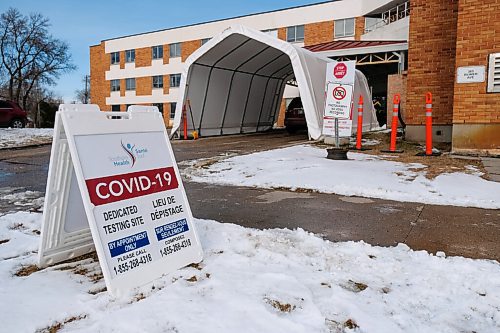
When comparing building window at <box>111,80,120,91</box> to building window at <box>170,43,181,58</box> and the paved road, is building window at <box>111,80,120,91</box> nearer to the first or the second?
building window at <box>170,43,181,58</box>

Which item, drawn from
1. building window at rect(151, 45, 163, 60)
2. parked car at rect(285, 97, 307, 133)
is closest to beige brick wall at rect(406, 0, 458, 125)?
parked car at rect(285, 97, 307, 133)

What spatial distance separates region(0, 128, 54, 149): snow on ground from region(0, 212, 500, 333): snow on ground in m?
14.2

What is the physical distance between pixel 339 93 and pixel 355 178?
3456 millimetres

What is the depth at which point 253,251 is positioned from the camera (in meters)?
3.38

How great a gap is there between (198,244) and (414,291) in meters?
1.63

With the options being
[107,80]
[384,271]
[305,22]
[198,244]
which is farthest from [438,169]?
[107,80]

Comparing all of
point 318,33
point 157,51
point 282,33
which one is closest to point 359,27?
point 318,33

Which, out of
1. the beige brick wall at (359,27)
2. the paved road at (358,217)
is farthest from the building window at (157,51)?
the paved road at (358,217)

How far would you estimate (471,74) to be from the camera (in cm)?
882

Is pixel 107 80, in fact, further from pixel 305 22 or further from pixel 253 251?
pixel 253 251

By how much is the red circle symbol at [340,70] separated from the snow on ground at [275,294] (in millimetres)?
6546

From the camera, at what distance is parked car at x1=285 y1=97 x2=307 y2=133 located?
19.3m

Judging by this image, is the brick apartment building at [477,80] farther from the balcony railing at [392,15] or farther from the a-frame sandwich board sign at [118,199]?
the balcony railing at [392,15]

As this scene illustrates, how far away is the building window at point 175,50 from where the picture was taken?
1564 inches
